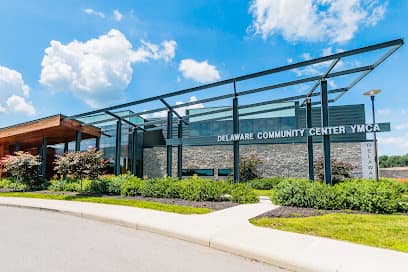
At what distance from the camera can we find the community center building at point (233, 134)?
41.2 feet

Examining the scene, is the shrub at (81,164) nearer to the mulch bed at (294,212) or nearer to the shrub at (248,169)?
Result: the mulch bed at (294,212)

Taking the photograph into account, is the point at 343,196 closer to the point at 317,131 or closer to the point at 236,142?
the point at 317,131

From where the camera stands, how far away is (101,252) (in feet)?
16.7

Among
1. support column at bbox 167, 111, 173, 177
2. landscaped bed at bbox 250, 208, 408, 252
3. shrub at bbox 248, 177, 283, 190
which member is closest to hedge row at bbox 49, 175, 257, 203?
support column at bbox 167, 111, 173, 177

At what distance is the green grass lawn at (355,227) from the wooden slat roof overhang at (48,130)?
1691 cm

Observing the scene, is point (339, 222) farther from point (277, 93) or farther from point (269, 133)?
point (277, 93)

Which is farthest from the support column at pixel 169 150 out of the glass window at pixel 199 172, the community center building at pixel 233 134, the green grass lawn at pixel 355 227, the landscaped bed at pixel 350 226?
the glass window at pixel 199 172

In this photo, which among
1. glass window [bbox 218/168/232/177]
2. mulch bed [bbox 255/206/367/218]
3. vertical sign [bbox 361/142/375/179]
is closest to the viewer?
mulch bed [bbox 255/206/367/218]

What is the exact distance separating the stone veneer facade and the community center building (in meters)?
0.07

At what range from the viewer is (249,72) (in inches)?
500

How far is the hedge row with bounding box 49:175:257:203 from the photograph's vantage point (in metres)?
11.2

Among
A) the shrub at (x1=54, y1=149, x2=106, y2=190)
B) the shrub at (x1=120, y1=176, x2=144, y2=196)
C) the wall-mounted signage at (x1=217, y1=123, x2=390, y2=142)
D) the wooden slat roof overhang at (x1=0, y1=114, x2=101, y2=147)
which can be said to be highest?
the wooden slat roof overhang at (x1=0, y1=114, x2=101, y2=147)

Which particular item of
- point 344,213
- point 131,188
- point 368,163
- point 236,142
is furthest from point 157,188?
point 368,163

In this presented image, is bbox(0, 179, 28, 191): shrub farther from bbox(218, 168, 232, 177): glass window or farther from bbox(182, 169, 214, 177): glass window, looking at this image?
bbox(218, 168, 232, 177): glass window
